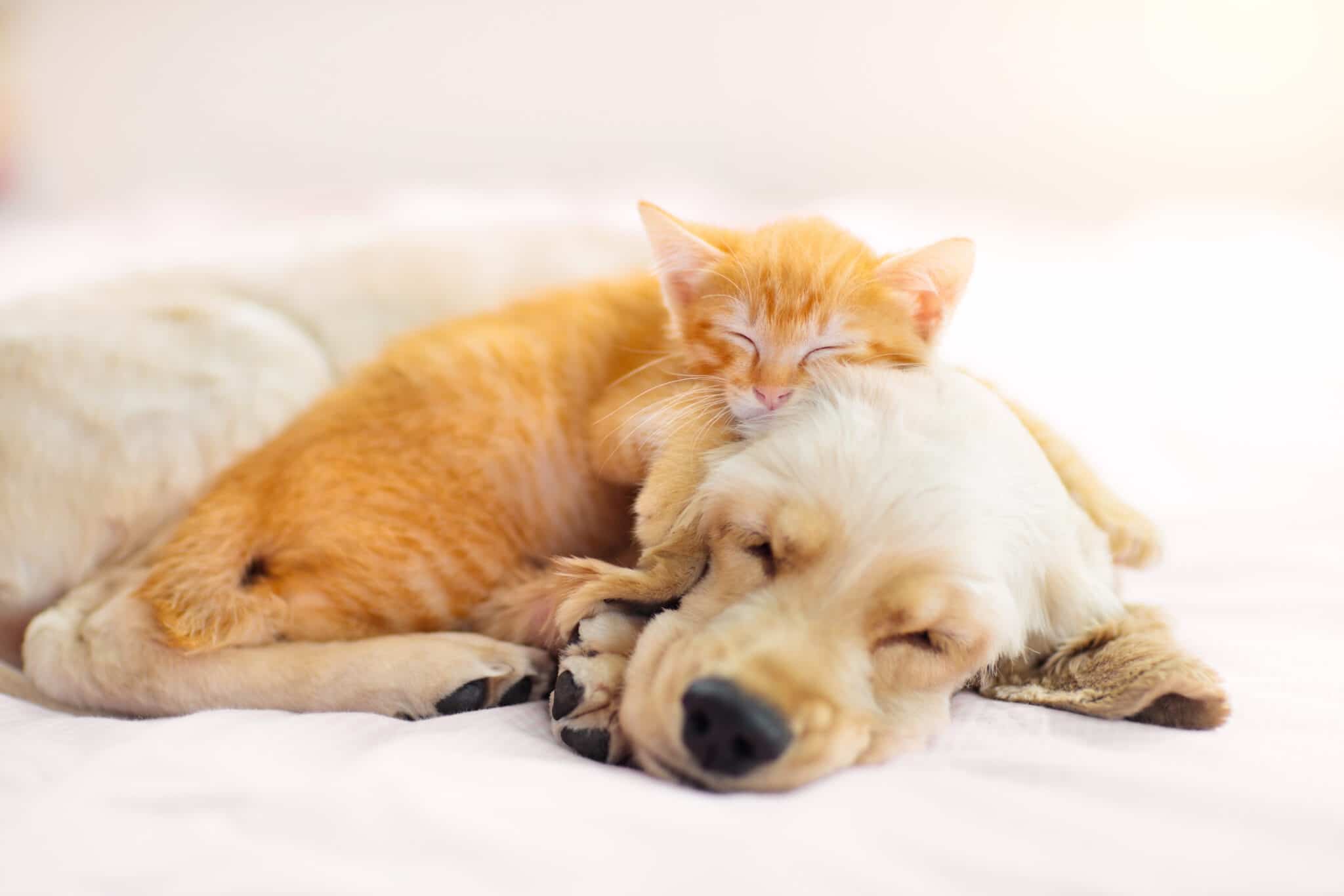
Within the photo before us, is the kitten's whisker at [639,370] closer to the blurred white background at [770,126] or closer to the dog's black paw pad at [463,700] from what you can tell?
the dog's black paw pad at [463,700]

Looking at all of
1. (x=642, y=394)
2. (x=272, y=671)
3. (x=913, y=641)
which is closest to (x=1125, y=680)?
(x=913, y=641)

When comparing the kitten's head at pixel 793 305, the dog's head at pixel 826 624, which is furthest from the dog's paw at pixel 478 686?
the kitten's head at pixel 793 305

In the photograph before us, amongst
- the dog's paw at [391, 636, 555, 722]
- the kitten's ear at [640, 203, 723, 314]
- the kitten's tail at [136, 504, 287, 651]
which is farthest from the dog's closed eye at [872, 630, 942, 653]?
the kitten's tail at [136, 504, 287, 651]

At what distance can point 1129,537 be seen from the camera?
161 centimetres

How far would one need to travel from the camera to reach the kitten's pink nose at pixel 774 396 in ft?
5.08

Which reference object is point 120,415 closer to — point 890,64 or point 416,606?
point 416,606

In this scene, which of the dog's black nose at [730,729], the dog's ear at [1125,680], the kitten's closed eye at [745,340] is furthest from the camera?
the kitten's closed eye at [745,340]

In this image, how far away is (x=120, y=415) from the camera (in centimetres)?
184

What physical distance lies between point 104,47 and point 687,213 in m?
2.56

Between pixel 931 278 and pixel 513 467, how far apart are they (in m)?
0.81

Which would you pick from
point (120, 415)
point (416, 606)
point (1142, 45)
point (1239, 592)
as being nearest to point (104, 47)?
point (120, 415)

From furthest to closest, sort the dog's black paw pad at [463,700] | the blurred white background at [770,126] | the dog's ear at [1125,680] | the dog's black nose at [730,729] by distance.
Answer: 1. the blurred white background at [770,126]
2. the dog's black paw pad at [463,700]
3. the dog's ear at [1125,680]
4. the dog's black nose at [730,729]

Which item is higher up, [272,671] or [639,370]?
[639,370]

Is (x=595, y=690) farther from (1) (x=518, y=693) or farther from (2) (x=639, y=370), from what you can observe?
(2) (x=639, y=370)
